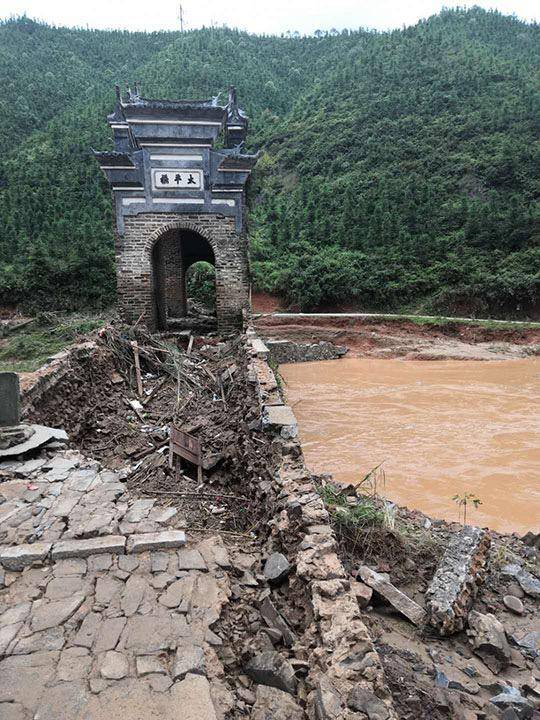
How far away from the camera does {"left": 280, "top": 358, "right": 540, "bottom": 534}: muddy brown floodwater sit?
6.97 m

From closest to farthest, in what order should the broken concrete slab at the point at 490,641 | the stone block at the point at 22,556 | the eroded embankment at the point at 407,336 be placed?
the stone block at the point at 22,556 < the broken concrete slab at the point at 490,641 < the eroded embankment at the point at 407,336

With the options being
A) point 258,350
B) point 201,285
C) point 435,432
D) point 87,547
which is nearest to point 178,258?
point 258,350

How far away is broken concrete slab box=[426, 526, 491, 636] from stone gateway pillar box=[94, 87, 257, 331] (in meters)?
8.86

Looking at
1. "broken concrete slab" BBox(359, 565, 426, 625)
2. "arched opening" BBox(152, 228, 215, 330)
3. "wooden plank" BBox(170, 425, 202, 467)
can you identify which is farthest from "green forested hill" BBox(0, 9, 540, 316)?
"broken concrete slab" BBox(359, 565, 426, 625)

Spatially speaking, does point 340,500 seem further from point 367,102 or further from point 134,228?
point 367,102

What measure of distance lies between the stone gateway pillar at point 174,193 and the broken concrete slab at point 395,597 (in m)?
9.10

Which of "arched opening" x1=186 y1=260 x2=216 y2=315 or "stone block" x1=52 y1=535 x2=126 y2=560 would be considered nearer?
"stone block" x1=52 y1=535 x2=126 y2=560

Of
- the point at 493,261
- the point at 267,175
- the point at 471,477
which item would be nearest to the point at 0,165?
the point at 267,175

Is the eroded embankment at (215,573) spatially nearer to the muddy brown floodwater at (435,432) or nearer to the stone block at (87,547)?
the stone block at (87,547)

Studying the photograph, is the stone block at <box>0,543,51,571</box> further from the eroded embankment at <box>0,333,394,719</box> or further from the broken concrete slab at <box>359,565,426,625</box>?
the broken concrete slab at <box>359,565,426,625</box>

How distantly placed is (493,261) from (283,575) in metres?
25.4

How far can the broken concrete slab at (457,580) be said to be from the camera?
12.0 ft

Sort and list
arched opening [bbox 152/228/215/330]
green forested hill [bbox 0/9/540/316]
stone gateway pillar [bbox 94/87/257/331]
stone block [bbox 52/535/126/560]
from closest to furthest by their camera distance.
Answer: stone block [bbox 52/535/126/560] < stone gateway pillar [bbox 94/87/257/331] < arched opening [bbox 152/228/215/330] < green forested hill [bbox 0/9/540/316]

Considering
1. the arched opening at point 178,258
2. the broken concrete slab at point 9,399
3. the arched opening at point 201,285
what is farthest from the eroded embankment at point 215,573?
the arched opening at point 201,285
